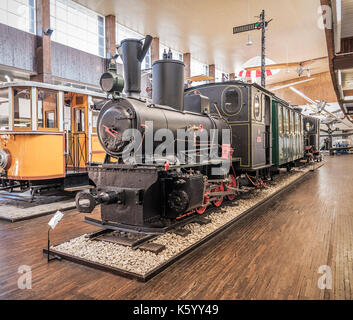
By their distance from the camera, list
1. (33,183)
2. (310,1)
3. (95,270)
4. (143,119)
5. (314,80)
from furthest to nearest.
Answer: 1. (314,80)
2. (310,1)
3. (33,183)
4. (143,119)
5. (95,270)

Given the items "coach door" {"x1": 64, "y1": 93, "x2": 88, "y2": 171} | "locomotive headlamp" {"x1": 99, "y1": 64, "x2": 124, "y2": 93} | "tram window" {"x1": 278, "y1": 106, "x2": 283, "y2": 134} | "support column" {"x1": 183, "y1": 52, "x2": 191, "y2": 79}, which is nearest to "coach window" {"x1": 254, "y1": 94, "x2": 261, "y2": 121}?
"tram window" {"x1": 278, "y1": 106, "x2": 283, "y2": 134}

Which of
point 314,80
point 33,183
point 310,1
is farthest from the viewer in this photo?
point 314,80

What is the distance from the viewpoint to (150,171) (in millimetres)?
3434

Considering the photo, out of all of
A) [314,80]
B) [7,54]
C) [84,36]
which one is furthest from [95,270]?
[314,80]

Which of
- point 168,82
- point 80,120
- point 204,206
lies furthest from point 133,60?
point 80,120

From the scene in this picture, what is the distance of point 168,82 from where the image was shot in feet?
15.3

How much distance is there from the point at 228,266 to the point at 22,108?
206 inches

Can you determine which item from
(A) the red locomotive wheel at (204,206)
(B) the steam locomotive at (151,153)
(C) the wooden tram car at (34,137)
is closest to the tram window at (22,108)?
(C) the wooden tram car at (34,137)

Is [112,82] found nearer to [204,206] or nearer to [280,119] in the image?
[204,206]

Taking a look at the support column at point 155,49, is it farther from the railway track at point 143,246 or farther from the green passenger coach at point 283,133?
the railway track at point 143,246

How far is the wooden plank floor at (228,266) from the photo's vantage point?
2.42 m

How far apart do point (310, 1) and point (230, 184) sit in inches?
468

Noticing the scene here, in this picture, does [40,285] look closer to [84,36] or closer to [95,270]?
[95,270]

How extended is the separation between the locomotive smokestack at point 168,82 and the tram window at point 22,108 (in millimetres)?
2906
